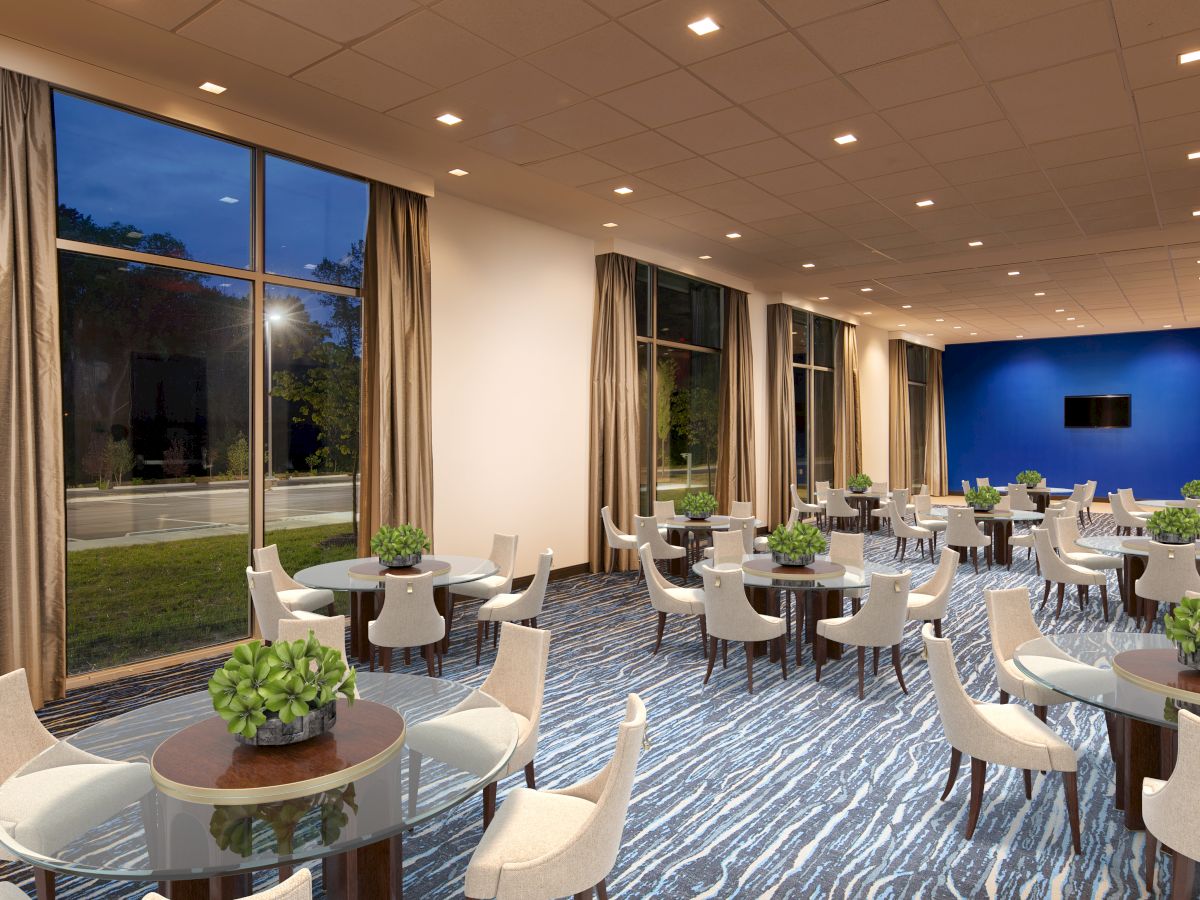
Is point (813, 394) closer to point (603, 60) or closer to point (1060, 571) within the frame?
point (1060, 571)

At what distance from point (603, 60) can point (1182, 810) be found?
461 centimetres

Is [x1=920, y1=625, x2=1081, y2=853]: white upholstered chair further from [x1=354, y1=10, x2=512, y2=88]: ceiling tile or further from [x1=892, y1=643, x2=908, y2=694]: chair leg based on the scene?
[x1=354, y1=10, x2=512, y2=88]: ceiling tile

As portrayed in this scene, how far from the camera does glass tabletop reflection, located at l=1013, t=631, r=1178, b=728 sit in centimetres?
286

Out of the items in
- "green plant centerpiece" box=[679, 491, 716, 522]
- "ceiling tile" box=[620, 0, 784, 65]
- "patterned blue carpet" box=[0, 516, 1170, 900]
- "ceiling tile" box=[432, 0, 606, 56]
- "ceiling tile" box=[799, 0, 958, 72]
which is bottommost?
"patterned blue carpet" box=[0, 516, 1170, 900]

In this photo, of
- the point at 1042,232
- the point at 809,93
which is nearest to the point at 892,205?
the point at 1042,232

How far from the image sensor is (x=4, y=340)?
4.83 m

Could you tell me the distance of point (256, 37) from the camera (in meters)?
4.67

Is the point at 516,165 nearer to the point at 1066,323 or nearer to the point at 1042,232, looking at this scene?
the point at 1042,232

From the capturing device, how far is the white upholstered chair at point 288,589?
19.0ft

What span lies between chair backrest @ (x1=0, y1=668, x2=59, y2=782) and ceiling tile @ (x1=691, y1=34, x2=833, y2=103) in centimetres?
467

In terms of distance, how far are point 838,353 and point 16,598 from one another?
46.9ft

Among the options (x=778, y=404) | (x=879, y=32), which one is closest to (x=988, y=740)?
(x=879, y=32)

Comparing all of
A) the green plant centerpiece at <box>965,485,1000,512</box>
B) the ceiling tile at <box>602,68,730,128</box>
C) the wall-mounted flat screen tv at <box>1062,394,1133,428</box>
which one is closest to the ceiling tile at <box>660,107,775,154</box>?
the ceiling tile at <box>602,68,730,128</box>

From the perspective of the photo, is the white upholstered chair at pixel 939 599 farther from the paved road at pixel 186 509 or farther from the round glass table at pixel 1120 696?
the paved road at pixel 186 509
